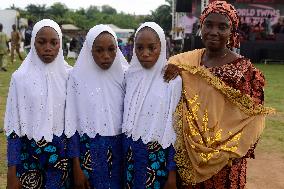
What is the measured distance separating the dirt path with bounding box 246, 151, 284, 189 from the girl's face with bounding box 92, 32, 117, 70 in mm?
2675

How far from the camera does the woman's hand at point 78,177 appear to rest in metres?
3.03

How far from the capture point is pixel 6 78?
13656 millimetres

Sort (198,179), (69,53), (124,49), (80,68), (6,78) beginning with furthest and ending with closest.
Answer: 1. (69,53)
2. (124,49)
3. (6,78)
4. (80,68)
5. (198,179)

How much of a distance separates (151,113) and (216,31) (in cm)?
68

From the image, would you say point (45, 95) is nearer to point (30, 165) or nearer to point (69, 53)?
point (30, 165)

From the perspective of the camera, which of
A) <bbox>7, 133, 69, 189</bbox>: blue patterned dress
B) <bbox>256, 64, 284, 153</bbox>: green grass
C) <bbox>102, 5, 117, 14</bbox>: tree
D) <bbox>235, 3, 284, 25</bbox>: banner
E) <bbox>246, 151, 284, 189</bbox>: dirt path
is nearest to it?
<bbox>7, 133, 69, 189</bbox>: blue patterned dress

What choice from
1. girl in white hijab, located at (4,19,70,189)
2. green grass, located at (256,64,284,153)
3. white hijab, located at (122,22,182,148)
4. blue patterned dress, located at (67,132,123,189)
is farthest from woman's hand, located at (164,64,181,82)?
green grass, located at (256,64,284,153)

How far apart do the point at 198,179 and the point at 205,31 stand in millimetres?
960

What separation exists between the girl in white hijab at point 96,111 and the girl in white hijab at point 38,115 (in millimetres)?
87

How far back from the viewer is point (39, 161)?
10.0 ft

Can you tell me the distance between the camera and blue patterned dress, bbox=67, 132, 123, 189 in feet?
10.1

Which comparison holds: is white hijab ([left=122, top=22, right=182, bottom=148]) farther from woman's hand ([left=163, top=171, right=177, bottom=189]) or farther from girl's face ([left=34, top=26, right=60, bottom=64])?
girl's face ([left=34, top=26, right=60, bottom=64])

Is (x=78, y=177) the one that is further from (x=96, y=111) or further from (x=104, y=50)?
(x=104, y=50)

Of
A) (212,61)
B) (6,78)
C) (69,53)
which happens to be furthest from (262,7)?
(212,61)
